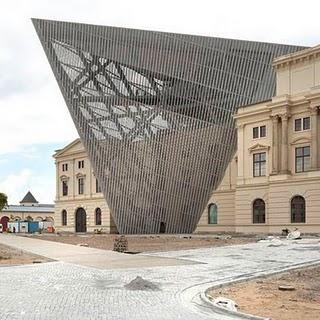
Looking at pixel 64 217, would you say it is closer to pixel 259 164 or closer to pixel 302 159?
pixel 259 164

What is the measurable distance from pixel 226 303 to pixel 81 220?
3278 inches

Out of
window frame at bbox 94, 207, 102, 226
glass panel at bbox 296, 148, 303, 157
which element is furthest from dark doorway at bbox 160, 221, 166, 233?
window frame at bbox 94, 207, 102, 226

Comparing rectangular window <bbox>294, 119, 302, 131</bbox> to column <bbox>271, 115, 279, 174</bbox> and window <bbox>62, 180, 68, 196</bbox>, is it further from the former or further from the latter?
window <bbox>62, 180, 68, 196</bbox>

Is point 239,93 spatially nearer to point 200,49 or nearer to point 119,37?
point 200,49

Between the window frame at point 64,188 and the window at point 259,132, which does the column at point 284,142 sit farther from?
the window frame at point 64,188

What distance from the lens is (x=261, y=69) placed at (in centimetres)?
6106

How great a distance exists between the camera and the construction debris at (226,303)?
12766 mm

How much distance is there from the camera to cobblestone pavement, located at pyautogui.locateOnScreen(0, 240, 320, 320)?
39.9 ft

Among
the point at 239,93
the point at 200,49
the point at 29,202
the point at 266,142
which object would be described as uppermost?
the point at 200,49

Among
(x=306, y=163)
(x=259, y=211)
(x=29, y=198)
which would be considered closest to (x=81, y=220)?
(x=259, y=211)

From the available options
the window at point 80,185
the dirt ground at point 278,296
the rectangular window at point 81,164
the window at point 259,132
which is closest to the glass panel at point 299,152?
the window at point 259,132

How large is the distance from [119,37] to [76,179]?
1666 inches

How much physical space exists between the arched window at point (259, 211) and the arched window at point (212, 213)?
764 centimetres

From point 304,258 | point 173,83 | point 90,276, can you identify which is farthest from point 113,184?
point 90,276
